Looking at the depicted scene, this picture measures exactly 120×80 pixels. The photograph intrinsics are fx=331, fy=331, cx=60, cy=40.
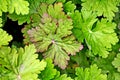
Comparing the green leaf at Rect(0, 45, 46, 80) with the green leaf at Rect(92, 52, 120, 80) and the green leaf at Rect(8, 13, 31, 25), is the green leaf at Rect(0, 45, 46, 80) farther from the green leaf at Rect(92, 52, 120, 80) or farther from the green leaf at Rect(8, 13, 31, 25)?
the green leaf at Rect(92, 52, 120, 80)

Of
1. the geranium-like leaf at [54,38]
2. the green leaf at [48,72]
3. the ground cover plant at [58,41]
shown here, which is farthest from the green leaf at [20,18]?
the green leaf at [48,72]

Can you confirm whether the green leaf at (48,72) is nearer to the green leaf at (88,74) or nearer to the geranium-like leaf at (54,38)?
the geranium-like leaf at (54,38)

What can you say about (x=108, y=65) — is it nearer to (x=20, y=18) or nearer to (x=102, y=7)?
(x=102, y=7)

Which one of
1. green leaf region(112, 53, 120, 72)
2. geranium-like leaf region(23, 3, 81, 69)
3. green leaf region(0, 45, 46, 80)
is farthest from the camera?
green leaf region(112, 53, 120, 72)

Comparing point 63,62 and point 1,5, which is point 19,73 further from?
point 1,5

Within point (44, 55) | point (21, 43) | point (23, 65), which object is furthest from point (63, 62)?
point (21, 43)

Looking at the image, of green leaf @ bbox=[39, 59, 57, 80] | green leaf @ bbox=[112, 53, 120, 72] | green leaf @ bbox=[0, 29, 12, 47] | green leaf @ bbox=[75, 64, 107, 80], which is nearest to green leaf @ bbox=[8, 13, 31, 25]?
green leaf @ bbox=[0, 29, 12, 47]
